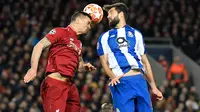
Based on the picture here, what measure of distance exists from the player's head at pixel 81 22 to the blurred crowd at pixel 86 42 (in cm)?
709

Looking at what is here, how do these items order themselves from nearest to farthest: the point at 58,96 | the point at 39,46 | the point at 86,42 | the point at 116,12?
the point at 39,46
the point at 58,96
the point at 116,12
the point at 86,42

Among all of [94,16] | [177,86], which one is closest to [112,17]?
[94,16]

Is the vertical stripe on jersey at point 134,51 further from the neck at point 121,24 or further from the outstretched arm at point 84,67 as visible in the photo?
the outstretched arm at point 84,67

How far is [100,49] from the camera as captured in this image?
9625 mm

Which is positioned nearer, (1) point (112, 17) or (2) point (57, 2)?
(1) point (112, 17)

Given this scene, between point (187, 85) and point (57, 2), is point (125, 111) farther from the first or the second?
point (57, 2)

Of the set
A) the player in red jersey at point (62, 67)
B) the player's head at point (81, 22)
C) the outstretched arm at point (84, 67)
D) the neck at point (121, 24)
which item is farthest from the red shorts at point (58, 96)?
the neck at point (121, 24)

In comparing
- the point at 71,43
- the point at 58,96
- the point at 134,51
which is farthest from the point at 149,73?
the point at 58,96

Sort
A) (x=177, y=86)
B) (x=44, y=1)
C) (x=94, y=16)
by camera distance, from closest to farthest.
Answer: (x=94, y=16) → (x=177, y=86) → (x=44, y=1)

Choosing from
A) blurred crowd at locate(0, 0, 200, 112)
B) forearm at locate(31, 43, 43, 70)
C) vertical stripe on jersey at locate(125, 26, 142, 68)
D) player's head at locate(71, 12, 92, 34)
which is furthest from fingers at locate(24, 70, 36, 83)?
blurred crowd at locate(0, 0, 200, 112)

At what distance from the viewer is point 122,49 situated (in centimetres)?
948

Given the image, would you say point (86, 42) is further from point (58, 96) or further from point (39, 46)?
point (39, 46)

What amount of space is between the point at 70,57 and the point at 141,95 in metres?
1.20

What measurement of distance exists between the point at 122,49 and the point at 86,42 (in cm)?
1170
